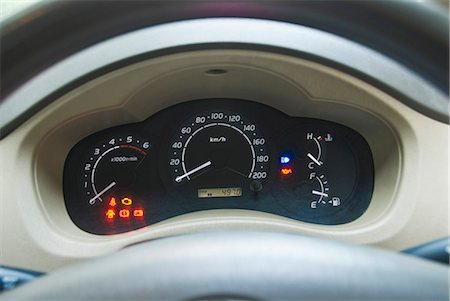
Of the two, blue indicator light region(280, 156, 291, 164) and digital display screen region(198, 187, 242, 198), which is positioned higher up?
blue indicator light region(280, 156, 291, 164)

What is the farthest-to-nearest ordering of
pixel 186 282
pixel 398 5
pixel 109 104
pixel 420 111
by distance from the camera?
pixel 109 104
pixel 420 111
pixel 398 5
pixel 186 282

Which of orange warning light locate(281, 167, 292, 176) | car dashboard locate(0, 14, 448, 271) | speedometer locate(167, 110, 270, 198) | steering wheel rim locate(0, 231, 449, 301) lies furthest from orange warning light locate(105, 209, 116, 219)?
steering wheel rim locate(0, 231, 449, 301)

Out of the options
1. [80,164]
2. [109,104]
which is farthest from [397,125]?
[80,164]

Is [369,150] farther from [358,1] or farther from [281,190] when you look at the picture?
[358,1]

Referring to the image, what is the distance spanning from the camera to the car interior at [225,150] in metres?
0.92

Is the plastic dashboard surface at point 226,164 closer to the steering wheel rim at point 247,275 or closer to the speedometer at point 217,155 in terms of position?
the speedometer at point 217,155

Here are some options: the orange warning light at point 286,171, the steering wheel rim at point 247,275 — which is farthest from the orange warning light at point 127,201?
the steering wheel rim at point 247,275

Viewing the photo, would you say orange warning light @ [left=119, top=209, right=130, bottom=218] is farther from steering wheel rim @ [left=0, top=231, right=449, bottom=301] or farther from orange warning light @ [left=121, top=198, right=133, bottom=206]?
steering wheel rim @ [left=0, top=231, right=449, bottom=301]

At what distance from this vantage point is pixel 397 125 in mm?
1407

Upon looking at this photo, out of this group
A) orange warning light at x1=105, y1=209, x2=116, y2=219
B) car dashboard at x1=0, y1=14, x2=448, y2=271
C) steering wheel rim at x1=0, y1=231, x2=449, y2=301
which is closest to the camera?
steering wheel rim at x1=0, y1=231, x2=449, y2=301

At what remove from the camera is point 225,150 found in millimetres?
1690

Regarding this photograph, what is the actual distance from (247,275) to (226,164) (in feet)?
2.67

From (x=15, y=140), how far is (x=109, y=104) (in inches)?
9.4

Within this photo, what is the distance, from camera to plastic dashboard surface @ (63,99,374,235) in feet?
5.39
